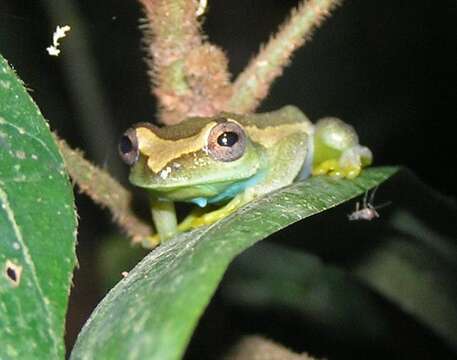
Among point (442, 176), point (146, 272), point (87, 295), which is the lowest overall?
point (87, 295)

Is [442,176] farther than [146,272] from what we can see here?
Yes

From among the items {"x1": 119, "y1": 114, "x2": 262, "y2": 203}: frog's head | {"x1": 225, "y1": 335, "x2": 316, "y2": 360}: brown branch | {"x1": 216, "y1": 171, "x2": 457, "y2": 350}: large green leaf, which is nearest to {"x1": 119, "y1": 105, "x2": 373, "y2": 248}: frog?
{"x1": 119, "y1": 114, "x2": 262, "y2": 203}: frog's head

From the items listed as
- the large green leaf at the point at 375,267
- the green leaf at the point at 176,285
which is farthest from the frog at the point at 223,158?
the green leaf at the point at 176,285

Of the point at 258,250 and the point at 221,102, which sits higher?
the point at 221,102

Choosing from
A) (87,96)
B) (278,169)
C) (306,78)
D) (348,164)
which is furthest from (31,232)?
(306,78)

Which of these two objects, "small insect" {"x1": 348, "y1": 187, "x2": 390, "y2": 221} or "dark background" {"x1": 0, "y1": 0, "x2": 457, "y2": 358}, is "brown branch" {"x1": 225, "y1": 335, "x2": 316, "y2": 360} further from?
"dark background" {"x1": 0, "y1": 0, "x2": 457, "y2": 358}

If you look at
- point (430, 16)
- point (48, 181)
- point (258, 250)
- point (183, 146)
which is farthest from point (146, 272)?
point (430, 16)

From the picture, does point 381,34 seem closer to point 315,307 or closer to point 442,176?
point 442,176

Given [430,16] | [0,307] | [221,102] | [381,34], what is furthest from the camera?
[381,34]

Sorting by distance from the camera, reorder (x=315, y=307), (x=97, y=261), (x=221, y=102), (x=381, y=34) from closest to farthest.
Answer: (x=221, y=102) < (x=315, y=307) < (x=97, y=261) < (x=381, y=34)
